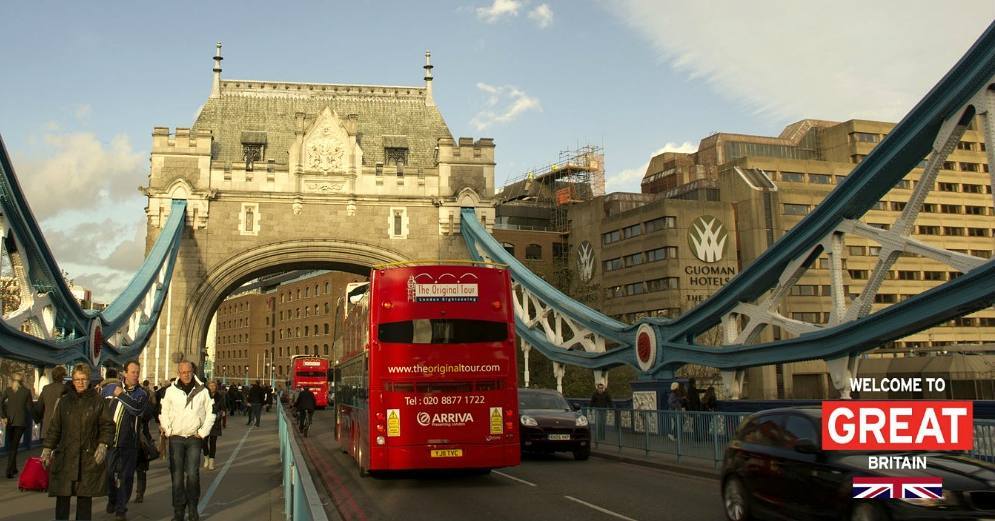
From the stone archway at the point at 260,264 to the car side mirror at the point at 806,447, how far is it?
92.6ft

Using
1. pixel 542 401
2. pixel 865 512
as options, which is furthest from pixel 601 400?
pixel 865 512

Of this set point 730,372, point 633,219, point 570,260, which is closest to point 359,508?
point 730,372

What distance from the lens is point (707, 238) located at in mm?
73562

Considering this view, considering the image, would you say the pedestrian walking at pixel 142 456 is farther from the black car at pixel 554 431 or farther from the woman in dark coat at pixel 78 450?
the black car at pixel 554 431

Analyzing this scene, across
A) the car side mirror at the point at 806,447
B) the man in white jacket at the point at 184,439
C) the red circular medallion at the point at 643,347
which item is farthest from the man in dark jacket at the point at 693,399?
the man in white jacket at the point at 184,439

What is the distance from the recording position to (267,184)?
118 ft

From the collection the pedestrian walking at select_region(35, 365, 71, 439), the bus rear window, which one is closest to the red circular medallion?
the bus rear window

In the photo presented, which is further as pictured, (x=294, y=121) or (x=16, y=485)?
(x=294, y=121)

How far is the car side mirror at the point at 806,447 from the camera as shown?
8.18m

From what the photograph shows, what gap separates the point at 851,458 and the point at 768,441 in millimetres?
1428

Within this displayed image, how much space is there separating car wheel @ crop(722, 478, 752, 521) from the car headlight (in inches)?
97.3

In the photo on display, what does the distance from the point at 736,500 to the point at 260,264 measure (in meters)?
28.8

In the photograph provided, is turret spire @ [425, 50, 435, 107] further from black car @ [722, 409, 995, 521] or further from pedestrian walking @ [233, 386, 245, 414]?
black car @ [722, 409, 995, 521]

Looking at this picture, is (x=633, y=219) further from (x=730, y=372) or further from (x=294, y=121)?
(x=730, y=372)
